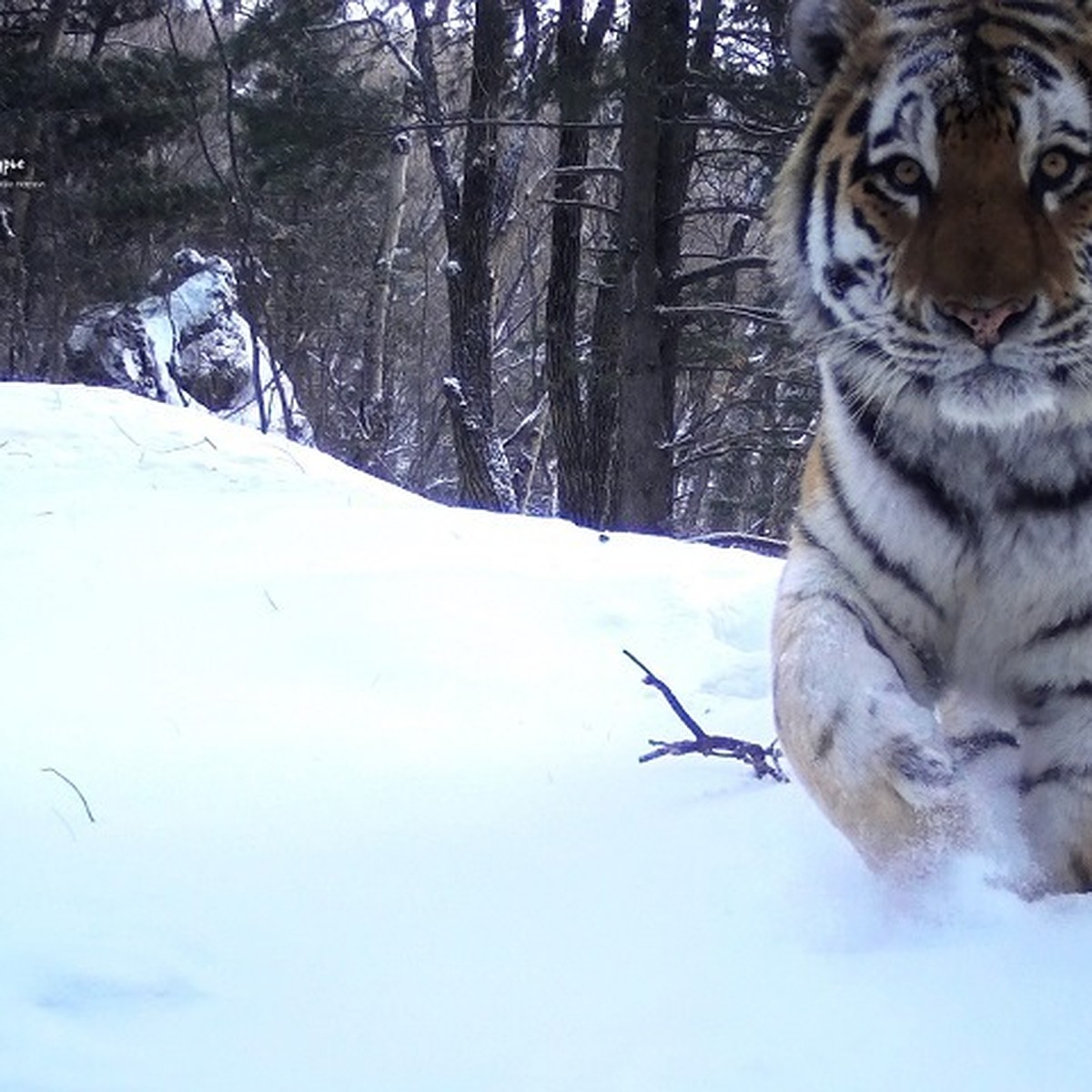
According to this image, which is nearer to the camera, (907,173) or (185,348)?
(907,173)

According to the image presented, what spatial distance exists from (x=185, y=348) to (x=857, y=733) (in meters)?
14.7

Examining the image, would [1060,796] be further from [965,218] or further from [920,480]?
[965,218]

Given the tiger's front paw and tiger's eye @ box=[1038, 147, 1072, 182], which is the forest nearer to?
tiger's eye @ box=[1038, 147, 1072, 182]

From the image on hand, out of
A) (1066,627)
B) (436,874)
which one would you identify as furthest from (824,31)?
(436,874)

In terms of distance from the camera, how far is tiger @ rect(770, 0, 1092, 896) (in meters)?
2.00

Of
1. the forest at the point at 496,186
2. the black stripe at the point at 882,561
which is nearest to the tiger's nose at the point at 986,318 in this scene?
the black stripe at the point at 882,561

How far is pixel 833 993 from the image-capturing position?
1.52 m

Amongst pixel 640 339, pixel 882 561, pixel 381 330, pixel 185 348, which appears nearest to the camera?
pixel 882 561

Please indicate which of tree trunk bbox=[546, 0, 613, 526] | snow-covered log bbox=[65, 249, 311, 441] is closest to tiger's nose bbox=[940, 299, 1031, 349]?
tree trunk bbox=[546, 0, 613, 526]

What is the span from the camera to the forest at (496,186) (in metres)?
9.67

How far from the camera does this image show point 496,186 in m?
11.9

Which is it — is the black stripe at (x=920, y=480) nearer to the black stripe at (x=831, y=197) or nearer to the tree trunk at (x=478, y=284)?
the black stripe at (x=831, y=197)

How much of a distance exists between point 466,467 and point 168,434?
20.5ft

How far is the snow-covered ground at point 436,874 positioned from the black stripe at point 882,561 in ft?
1.18
